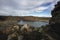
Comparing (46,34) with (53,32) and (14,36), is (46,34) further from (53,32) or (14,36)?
(14,36)

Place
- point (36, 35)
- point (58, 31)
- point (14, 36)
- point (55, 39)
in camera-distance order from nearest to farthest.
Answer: point (55, 39), point (58, 31), point (36, 35), point (14, 36)

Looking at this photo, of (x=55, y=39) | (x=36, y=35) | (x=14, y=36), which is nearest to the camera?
(x=55, y=39)

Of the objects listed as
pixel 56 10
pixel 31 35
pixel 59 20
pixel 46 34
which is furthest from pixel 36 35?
pixel 56 10

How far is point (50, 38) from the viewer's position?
13.8 meters

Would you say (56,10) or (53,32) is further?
(56,10)

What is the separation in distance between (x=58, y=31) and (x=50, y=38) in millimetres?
1339

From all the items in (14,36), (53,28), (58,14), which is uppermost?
(58,14)

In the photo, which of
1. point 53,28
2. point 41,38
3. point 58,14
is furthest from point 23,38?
point 58,14

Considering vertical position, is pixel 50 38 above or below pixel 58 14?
below

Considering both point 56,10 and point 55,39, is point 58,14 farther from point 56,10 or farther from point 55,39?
point 55,39

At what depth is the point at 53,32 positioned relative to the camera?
14.4m

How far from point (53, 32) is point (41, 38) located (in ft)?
4.16

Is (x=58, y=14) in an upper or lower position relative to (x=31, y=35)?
upper

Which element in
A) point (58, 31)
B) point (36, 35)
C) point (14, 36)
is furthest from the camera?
point (14, 36)
